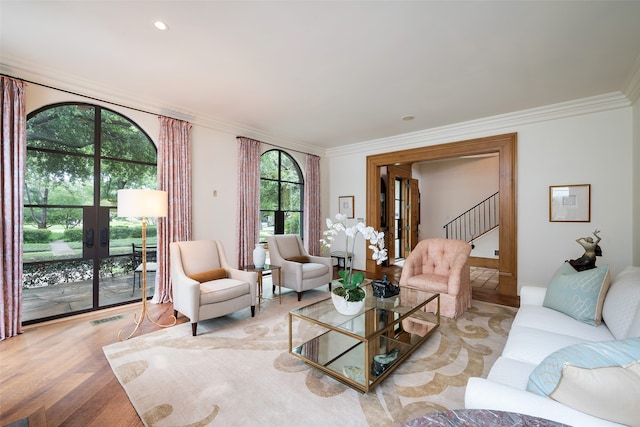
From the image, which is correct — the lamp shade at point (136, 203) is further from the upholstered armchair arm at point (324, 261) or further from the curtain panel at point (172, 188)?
the upholstered armchair arm at point (324, 261)

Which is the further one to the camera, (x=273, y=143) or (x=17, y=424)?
(x=273, y=143)

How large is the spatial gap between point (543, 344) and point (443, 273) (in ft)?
7.16

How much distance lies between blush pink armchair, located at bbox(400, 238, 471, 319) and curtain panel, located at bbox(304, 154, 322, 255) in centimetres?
279

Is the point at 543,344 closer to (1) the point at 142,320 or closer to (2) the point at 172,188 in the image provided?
(1) the point at 142,320

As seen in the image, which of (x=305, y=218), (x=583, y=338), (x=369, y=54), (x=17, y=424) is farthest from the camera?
(x=305, y=218)

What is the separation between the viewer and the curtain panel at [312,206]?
633 centimetres

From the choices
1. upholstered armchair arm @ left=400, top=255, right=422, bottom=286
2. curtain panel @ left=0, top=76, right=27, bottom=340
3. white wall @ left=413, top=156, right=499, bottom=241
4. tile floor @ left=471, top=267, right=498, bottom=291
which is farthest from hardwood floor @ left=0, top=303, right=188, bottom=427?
white wall @ left=413, top=156, right=499, bottom=241

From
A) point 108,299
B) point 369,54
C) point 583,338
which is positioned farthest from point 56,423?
point 369,54

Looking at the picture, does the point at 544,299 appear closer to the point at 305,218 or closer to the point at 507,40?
the point at 507,40

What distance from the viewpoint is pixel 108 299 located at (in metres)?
3.73

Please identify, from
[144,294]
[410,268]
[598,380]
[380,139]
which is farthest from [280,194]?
[598,380]

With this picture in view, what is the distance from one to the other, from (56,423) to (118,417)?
35 centimetres

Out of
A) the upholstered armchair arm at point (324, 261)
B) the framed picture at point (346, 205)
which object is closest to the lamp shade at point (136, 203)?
the upholstered armchair arm at point (324, 261)

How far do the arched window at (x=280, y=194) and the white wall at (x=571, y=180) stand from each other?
11.7 feet
